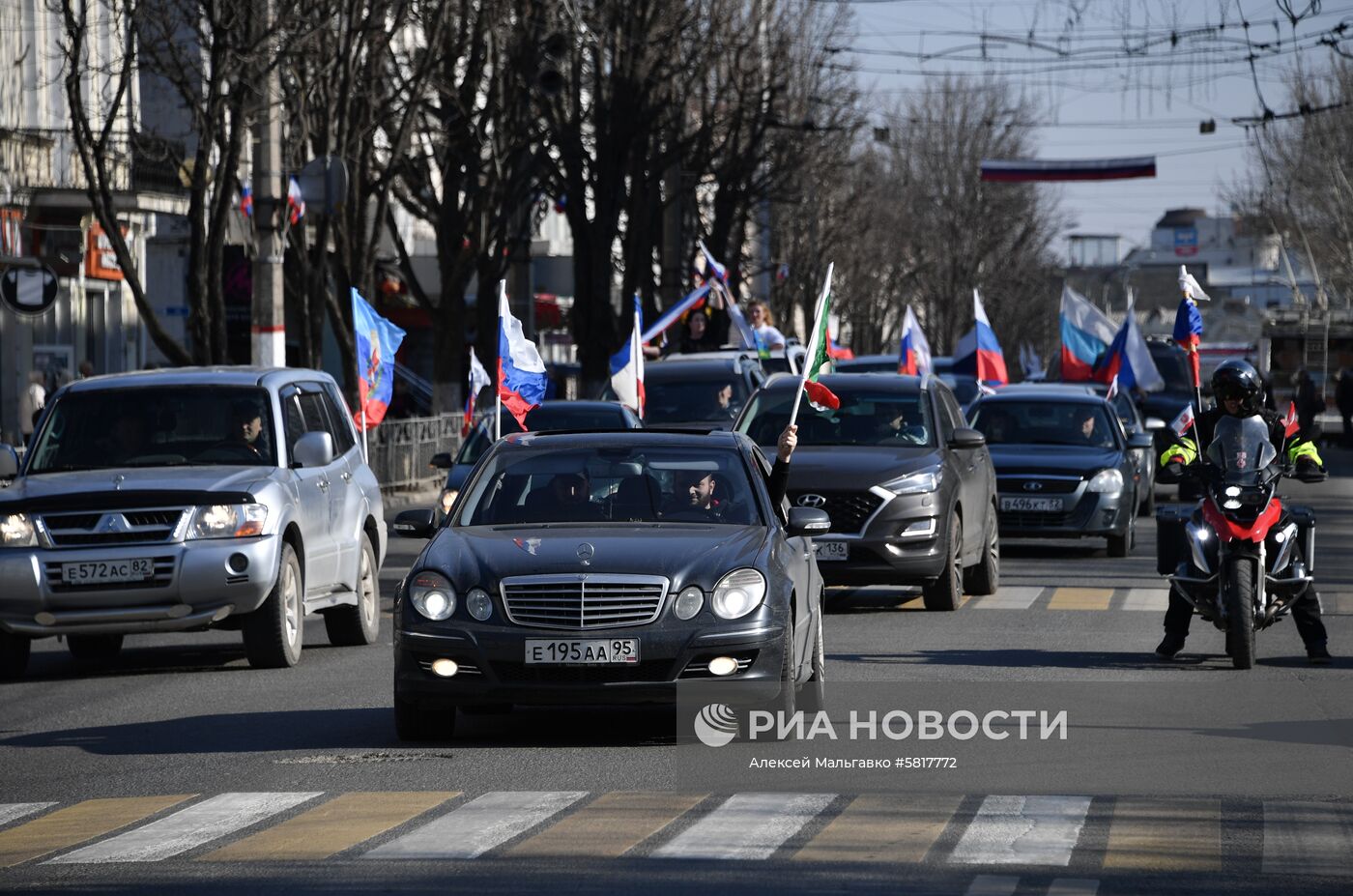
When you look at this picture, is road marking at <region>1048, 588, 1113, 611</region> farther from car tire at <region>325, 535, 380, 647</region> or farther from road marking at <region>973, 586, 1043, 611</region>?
car tire at <region>325, 535, 380, 647</region>

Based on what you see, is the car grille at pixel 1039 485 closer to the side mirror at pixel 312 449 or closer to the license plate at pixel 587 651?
the side mirror at pixel 312 449

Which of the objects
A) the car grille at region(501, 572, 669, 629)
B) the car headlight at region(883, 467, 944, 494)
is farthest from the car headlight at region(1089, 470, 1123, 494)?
the car grille at region(501, 572, 669, 629)

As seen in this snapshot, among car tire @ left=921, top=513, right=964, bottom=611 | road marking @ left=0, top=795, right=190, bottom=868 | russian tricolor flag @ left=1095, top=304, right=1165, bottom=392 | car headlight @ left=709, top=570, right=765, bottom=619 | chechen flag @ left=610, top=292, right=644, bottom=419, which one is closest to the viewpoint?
road marking @ left=0, top=795, right=190, bottom=868

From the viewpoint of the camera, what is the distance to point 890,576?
16406 mm

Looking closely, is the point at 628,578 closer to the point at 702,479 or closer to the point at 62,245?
the point at 702,479

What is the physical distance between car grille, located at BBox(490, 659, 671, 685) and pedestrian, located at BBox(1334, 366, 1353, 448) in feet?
142

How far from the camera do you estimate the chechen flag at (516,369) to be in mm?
20688

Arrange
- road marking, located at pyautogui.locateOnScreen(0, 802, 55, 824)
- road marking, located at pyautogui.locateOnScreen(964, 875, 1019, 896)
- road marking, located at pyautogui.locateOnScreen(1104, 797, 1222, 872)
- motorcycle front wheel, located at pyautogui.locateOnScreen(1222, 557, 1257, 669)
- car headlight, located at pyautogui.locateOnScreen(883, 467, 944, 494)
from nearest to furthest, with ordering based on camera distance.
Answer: road marking, located at pyautogui.locateOnScreen(964, 875, 1019, 896), road marking, located at pyautogui.locateOnScreen(1104, 797, 1222, 872), road marking, located at pyautogui.locateOnScreen(0, 802, 55, 824), motorcycle front wheel, located at pyautogui.locateOnScreen(1222, 557, 1257, 669), car headlight, located at pyautogui.locateOnScreen(883, 467, 944, 494)

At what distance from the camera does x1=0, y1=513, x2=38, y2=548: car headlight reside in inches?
513

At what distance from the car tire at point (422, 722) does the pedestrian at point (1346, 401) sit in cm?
4298

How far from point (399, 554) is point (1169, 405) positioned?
1799 centimetres

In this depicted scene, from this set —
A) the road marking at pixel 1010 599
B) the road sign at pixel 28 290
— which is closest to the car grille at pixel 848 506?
the road marking at pixel 1010 599

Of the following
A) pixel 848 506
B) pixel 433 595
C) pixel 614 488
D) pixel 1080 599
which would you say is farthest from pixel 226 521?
pixel 1080 599

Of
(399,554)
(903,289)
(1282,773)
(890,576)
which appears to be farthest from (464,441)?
(903,289)
